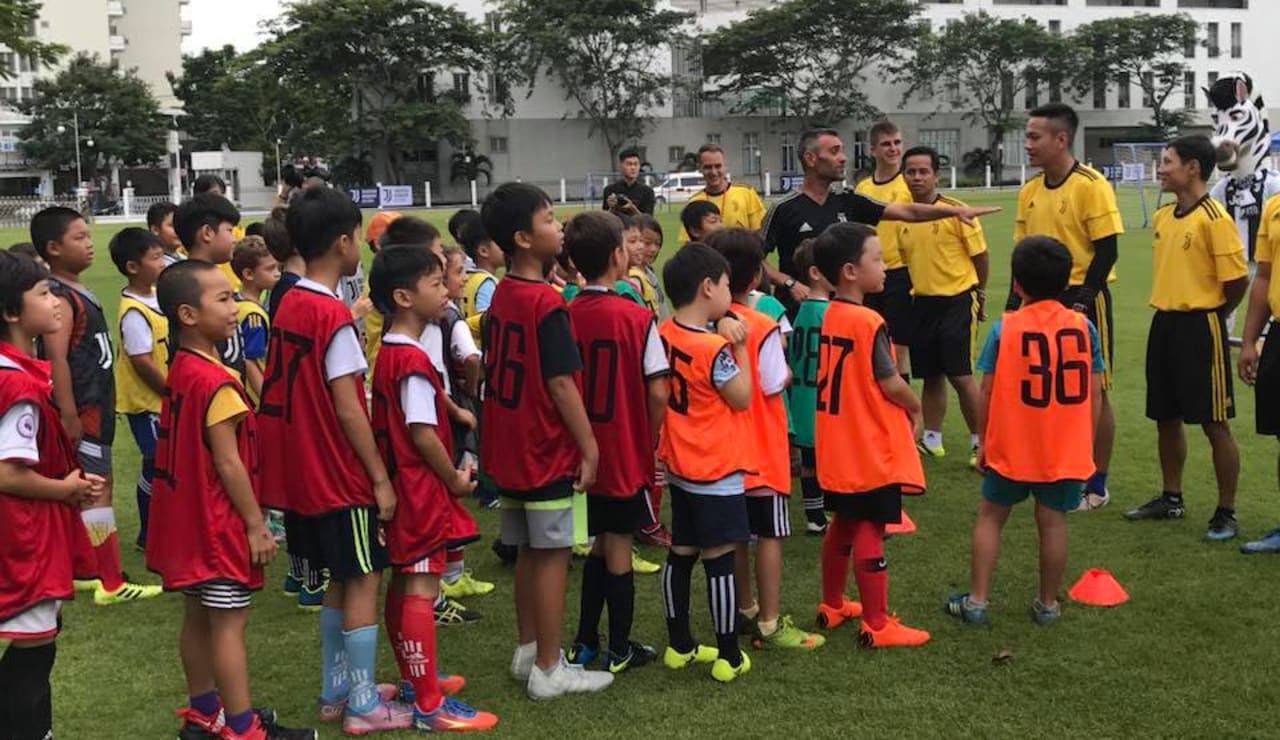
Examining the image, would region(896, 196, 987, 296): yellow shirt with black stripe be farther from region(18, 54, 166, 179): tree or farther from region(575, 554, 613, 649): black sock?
region(18, 54, 166, 179): tree

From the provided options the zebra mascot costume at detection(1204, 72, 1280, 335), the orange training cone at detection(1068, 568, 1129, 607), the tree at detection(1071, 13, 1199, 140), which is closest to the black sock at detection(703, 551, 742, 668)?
the orange training cone at detection(1068, 568, 1129, 607)

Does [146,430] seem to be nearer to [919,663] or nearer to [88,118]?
[919,663]

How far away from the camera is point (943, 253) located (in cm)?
735

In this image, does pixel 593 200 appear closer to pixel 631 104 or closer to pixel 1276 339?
pixel 631 104

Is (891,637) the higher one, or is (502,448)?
(502,448)

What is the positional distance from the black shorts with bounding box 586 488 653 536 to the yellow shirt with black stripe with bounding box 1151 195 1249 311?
10.9 ft

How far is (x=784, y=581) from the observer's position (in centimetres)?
Answer: 529

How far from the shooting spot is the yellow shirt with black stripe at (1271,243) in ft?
17.2

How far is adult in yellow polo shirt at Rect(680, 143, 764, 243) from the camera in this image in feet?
25.4

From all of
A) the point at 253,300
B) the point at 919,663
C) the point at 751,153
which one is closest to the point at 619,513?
the point at 919,663

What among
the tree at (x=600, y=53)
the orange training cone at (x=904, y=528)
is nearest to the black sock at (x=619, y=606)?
the orange training cone at (x=904, y=528)

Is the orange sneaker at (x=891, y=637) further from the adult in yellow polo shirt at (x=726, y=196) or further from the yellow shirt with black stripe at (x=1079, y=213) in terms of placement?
the adult in yellow polo shirt at (x=726, y=196)

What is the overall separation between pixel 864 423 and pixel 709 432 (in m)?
0.71

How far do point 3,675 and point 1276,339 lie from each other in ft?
17.8
